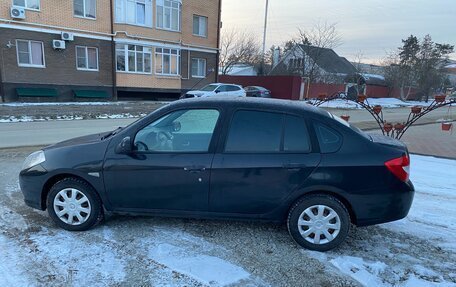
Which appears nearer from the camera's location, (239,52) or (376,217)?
(376,217)

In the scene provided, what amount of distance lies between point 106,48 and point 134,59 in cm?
204

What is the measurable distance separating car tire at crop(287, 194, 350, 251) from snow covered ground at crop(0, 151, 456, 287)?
124mm

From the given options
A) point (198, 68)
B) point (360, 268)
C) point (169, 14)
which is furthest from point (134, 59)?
point (360, 268)

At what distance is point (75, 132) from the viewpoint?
10.8m

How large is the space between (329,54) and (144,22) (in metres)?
36.1

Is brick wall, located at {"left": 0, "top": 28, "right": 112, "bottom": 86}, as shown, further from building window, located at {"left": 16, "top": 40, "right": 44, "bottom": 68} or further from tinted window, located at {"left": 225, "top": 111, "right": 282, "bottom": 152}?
tinted window, located at {"left": 225, "top": 111, "right": 282, "bottom": 152}

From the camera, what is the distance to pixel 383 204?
364 cm

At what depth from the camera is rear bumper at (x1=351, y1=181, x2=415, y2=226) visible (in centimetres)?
362

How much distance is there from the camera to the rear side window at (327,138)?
143 inches

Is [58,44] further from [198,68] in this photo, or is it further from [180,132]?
[180,132]

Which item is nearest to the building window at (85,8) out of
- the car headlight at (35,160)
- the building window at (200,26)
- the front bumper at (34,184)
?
the building window at (200,26)

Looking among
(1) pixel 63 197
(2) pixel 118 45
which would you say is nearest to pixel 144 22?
(2) pixel 118 45

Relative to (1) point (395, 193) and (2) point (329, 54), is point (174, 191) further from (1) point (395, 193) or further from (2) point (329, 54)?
(2) point (329, 54)

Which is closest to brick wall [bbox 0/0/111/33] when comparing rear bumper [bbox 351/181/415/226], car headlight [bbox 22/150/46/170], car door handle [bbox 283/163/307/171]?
car headlight [bbox 22/150/46/170]
